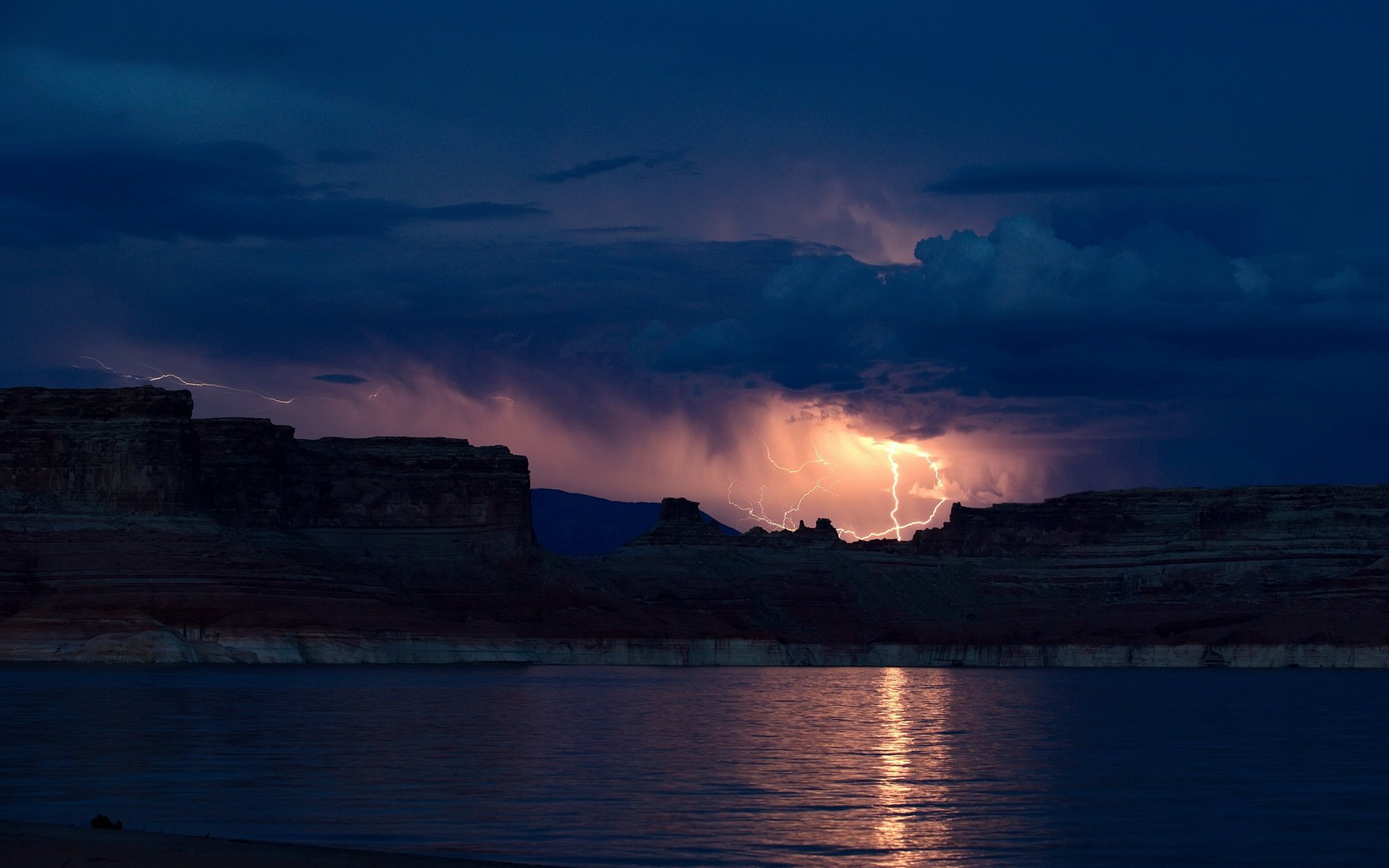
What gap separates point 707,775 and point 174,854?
22.7 metres

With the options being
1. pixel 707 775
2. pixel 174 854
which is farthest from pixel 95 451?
pixel 174 854

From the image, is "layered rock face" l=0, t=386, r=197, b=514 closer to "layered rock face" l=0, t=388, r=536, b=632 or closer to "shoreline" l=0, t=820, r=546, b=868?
"layered rock face" l=0, t=388, r=536, b=632

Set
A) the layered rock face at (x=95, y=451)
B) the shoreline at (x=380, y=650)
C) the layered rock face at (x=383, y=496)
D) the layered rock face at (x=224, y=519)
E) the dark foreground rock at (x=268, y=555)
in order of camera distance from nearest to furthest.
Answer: the shoreline at (x=380, y=650), the dark foreground rock at (x=268, y=555), the layered rock face at (x=224, y=519), the layered rock face at (x=95, y=451), the layered rock face at (x=383, y=496)

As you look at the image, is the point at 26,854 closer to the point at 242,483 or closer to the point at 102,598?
the point at 102,598

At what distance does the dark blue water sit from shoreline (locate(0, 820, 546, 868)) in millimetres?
2346

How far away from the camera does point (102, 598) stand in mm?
135125

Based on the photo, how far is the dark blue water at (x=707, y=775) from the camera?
3381 cm

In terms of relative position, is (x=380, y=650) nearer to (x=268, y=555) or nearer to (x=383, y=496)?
(x=268, y=555)

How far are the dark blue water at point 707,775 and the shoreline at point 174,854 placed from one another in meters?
2.35

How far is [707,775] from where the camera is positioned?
48.1 m

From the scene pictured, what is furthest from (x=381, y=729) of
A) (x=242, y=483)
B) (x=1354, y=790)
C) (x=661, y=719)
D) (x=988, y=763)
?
(x=242, y=483)

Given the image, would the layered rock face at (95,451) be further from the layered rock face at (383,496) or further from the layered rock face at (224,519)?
the layered rock face at (383,496)

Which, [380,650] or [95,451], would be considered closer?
[380,650]

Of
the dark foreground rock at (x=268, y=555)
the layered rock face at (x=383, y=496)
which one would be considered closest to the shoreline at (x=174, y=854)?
the dark foreground rock at (x=268, y=555)
